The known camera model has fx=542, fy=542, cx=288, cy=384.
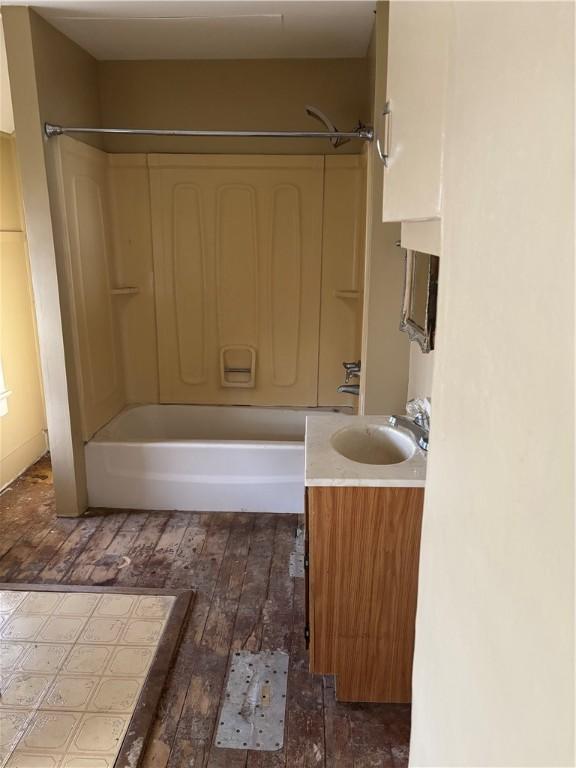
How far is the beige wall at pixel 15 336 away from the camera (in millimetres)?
3250

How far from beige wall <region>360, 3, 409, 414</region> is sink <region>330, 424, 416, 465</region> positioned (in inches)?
27.7

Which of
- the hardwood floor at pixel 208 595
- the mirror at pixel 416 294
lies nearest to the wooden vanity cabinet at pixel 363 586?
the hardwood floor at pixel 208 595

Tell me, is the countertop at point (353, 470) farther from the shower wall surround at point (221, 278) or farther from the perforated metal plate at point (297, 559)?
the shower wall surround at point (221, 278)

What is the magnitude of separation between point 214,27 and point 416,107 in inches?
83.4

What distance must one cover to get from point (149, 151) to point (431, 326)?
93.9 inches

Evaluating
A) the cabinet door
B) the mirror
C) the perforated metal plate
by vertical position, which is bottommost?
the perforated metal plate

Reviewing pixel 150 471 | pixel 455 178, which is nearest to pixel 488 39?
pixel 455 178

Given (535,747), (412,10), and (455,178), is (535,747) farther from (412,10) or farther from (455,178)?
(412,10)

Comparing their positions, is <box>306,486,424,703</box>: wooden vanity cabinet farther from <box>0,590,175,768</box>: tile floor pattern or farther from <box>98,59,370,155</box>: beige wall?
<box>98,59,370,155</box>: beige wall

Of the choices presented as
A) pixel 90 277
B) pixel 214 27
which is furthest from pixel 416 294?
pixel 90 277

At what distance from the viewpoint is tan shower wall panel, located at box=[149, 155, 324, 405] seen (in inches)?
131

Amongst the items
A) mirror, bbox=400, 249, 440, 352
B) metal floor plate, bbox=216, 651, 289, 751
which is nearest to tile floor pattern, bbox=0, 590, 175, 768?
metal floor plate, bbox=216, 651, 289, 751

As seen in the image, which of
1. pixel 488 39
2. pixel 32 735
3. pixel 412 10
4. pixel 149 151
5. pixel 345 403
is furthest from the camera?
pixel 345 403

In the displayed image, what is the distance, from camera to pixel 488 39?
1.80 feet
